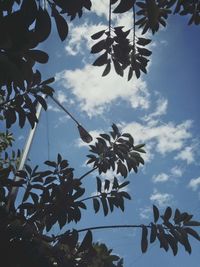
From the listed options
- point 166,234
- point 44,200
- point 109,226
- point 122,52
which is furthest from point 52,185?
point 122,52

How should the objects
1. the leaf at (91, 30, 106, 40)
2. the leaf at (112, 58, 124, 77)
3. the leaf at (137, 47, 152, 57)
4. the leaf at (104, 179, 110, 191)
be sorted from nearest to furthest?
the leaf at (91, 30, 106, 40) → the leaf at (112, 58, 124, 77) → the leaf at (137, 47, 152, 57) → the leaf at (104, 179, 110, 191)

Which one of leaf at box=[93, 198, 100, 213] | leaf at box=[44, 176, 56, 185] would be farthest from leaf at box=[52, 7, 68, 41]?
leaf at box=[93, 198, 100, 213]

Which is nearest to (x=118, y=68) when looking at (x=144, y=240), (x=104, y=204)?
(x=144, y=240)

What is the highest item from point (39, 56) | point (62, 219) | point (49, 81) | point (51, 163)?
point (49, 81)

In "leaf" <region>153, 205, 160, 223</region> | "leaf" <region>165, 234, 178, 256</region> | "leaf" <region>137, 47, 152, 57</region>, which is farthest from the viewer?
"leaf" <region>153, 205, 160, 223</region>

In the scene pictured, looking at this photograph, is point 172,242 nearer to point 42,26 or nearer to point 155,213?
point 155,213

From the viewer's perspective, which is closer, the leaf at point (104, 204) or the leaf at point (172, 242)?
the leaf at point (172, 242)

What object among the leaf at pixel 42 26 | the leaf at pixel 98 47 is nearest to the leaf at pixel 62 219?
the leaf at pixel 98 47

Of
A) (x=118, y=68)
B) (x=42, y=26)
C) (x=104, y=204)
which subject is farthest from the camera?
(x=104, y=204)

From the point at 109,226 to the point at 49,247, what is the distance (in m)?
0.71

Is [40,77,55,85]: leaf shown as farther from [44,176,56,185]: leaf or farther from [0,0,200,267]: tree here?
[44,176,56,185]: leaf

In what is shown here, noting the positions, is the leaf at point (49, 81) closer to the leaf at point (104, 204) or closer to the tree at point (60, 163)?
the tree at point (60, 163)

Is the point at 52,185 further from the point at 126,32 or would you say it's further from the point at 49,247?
the point at 126,32

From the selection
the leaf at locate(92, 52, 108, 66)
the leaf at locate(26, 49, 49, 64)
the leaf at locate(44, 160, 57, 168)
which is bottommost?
the leaf at locate(26, 49, 49, 64)
